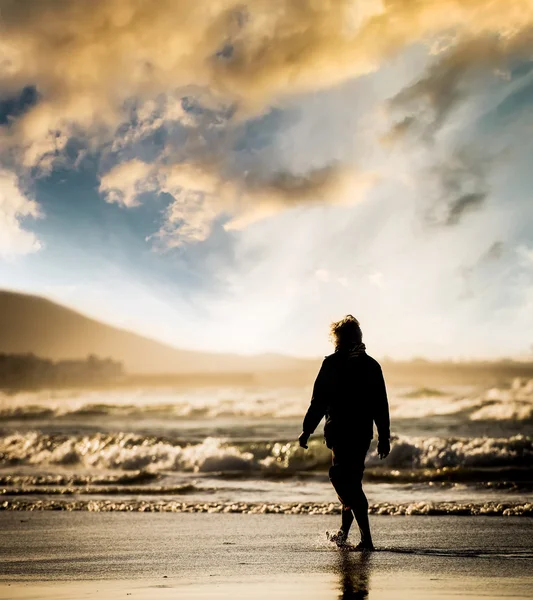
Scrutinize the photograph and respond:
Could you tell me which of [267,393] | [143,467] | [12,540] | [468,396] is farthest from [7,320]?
[12,540]

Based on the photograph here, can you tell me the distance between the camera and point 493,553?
6.92m

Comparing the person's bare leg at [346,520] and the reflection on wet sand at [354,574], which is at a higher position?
the person's bare leg at [346,520]

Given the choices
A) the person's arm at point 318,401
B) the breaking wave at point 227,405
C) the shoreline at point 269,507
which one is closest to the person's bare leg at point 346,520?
the person's arm at point 318,401

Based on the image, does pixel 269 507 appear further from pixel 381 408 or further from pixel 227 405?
pixel 227 405

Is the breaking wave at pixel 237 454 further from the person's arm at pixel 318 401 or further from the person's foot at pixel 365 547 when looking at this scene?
the person's arm at pixel 318 401

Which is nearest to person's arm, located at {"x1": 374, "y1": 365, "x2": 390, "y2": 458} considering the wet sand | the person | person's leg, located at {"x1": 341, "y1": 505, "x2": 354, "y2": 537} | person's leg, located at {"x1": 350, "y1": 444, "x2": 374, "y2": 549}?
the person

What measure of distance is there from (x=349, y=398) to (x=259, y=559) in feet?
4.99

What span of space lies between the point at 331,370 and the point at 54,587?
106 inches

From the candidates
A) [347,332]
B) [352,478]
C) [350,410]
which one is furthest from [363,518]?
[347,332]

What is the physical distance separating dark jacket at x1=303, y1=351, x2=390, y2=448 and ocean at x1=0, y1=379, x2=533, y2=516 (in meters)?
4.27

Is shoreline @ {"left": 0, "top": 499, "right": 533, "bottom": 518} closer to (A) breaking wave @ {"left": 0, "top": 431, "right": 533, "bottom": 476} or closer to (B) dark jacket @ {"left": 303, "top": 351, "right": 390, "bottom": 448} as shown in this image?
(B) dark jacket @ {"left": 303, "top": 351, "right": 390, "bottom": 448}

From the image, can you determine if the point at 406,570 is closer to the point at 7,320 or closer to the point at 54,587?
the point at 54,587

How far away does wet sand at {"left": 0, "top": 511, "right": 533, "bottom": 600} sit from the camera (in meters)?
5.21

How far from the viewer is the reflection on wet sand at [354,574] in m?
4.96
